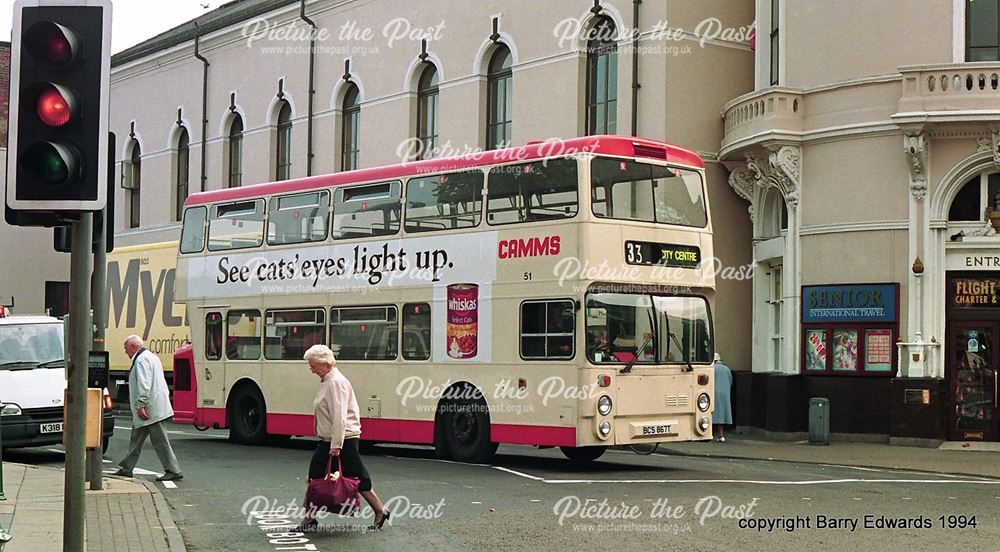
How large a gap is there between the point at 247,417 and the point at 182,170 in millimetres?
26141

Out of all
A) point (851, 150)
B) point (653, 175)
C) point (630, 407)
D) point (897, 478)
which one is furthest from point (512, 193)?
point (851, 150)

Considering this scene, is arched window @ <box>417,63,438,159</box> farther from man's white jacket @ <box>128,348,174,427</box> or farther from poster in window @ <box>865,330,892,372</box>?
man's white jacket @ <box>128,348,174,427</box>

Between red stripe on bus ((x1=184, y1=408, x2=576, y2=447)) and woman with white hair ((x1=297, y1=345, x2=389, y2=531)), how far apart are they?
228 inches

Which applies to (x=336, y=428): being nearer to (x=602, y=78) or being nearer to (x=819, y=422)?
(x=819, y=422)

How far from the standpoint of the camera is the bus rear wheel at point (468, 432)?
18.5 meters

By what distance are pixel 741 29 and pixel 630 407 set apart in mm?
15142

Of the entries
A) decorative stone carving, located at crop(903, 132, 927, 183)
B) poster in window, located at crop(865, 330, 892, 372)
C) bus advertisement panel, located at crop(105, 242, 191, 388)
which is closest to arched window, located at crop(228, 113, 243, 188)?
bus advertisement panel, located at crop(105, 242, 191, 388)

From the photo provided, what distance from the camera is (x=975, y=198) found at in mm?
24812

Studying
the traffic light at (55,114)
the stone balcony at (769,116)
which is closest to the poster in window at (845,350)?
the stone balcony at (769,116)

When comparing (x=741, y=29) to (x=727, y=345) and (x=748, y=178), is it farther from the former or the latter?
(x=727, y=345)

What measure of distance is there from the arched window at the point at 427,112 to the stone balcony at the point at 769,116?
423 inches

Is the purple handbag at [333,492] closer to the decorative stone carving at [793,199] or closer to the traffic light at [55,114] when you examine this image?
the traffic light at [55,114]

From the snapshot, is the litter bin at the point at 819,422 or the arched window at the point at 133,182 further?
the arched window at the point at 133,182

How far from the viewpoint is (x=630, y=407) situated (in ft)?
57.8
